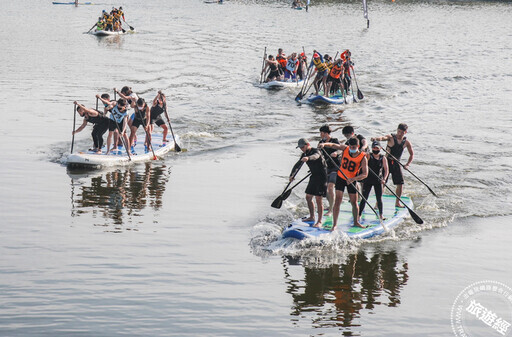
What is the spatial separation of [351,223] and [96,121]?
8404 mm

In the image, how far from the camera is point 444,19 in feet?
244

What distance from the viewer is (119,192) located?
17.8 metres

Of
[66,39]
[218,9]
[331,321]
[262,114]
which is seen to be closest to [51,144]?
[262,114]

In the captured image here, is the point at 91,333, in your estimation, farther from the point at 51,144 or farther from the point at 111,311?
the point at 51,144

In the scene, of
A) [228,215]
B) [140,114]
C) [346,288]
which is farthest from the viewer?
[140,114]

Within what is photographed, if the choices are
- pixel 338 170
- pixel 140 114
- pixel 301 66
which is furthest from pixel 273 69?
pixel 338 170

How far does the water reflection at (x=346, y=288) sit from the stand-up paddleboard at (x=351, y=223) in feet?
1.69

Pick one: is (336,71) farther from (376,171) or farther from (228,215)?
(376,171)

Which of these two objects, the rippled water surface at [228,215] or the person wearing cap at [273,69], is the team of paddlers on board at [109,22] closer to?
the rippled water surface at [228,215]

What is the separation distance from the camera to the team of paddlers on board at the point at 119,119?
19219 millimetres

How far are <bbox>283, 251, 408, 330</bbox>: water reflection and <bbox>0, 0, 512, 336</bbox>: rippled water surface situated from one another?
37 mm

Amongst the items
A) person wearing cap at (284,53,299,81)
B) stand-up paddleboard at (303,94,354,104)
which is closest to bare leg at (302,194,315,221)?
stand-up paddleboard at (303,94,354,104)

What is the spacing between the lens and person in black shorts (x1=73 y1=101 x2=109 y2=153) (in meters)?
18.9

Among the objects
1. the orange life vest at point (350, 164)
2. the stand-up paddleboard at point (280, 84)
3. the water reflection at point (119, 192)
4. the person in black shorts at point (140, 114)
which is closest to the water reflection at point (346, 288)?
the orange life vest at point (350, 164)
